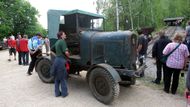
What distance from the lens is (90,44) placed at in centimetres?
663

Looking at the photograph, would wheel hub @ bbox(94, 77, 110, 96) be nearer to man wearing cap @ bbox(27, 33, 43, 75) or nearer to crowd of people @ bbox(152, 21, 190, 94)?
crowd of people @ bbox(152, 21, 190, 94)

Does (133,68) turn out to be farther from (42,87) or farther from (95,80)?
(42,87)

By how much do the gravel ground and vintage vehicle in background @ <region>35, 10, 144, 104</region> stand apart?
331mm

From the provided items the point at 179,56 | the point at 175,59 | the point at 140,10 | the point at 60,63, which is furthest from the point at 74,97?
the point at 140,10

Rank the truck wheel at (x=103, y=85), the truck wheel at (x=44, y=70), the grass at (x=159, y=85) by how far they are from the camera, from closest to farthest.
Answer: the truck wheel at (x=103, y=85)
the grass at (x=159, y=85)
the truck wheel at (x=44, y=70)

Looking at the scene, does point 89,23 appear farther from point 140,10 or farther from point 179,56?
point 140,10

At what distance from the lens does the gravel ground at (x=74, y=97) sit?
19.3 ft

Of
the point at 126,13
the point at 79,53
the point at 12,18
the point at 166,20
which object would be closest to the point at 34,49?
the point at 79,53

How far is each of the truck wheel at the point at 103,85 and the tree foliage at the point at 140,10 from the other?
24919mm

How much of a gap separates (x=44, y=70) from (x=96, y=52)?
218 centimetres

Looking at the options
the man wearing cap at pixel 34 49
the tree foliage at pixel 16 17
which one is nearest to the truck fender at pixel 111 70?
the man wearing cap at pixel 34 49

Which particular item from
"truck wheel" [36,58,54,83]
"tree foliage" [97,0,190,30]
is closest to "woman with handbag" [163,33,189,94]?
"truck wheel" [36,58,54,83]

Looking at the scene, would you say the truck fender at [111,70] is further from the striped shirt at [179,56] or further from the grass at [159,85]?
the grass at [159,85]

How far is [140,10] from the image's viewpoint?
3812cm
